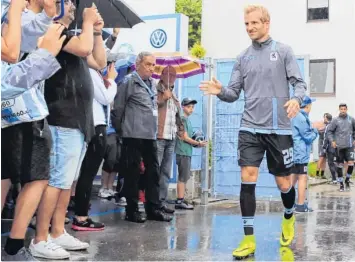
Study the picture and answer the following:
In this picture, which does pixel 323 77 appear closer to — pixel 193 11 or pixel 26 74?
pixel 26 74

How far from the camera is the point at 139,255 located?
5.27m

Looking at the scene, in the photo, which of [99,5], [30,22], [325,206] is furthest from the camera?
[325,206]

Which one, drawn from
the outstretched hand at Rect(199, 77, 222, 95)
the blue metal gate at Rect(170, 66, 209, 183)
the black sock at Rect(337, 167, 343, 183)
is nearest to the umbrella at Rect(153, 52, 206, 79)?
the blue metal gate at Rect(170, 66, 209, 183)

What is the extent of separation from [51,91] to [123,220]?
253cm

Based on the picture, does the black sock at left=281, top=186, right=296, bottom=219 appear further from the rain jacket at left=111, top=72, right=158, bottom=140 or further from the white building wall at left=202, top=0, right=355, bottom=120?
the white building wall at left=202, top=0, right=355, bottom=120

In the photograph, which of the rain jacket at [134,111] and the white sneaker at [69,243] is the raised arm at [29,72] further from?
the rain jacket at [134,111]

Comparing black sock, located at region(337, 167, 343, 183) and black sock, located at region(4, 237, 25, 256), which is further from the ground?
black sock, located at region(4, 237, 25, 256)

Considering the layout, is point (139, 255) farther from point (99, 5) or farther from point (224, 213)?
point (224, 213)

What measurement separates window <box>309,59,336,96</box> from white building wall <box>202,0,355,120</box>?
218 millimetres

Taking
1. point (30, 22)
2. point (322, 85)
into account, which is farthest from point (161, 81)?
point (322, 85)

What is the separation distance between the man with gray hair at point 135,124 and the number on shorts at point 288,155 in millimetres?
2054

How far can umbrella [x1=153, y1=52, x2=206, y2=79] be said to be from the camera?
29.7 feet

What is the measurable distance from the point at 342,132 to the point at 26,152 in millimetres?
12408

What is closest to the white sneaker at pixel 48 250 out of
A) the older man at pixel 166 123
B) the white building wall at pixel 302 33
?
the older man at pixel 166 123
